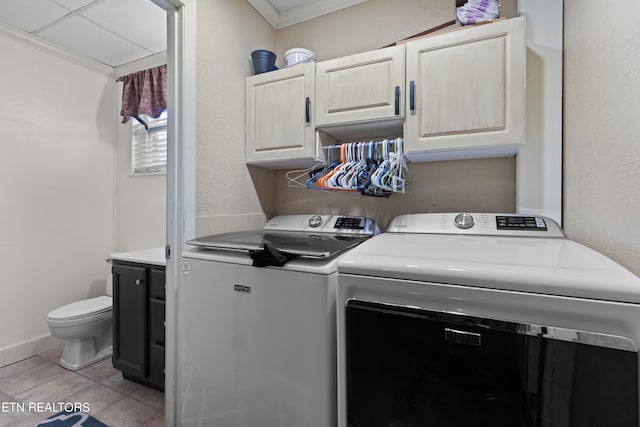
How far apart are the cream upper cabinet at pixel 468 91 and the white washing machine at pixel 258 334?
2.05ft

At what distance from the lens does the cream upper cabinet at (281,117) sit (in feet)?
5.37

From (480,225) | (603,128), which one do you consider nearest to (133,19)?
(480,225)

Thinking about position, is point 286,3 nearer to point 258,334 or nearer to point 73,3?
point 73,3

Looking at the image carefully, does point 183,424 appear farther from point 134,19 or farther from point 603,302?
point 134,19

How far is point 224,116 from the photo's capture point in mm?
1676

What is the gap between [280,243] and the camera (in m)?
1.30

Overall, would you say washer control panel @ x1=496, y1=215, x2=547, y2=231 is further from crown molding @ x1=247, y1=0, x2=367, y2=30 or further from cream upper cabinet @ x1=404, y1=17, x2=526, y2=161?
crown molding @ x1=247, y1=0, x2=367, y2=30

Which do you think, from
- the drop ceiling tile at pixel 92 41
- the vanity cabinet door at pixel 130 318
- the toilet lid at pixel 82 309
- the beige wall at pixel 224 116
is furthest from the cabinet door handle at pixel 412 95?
the toilet lid at pixel 82 309

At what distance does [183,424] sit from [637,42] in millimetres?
2134

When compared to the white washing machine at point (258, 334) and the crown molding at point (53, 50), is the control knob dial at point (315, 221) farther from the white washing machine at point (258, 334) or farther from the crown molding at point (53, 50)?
the crown molding at point (53, 50)

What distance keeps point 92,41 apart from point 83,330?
2.31m

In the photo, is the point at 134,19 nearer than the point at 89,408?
No

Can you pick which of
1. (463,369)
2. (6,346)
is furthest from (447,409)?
(6,346)

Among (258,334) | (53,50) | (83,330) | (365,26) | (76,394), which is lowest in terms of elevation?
(76,394)
